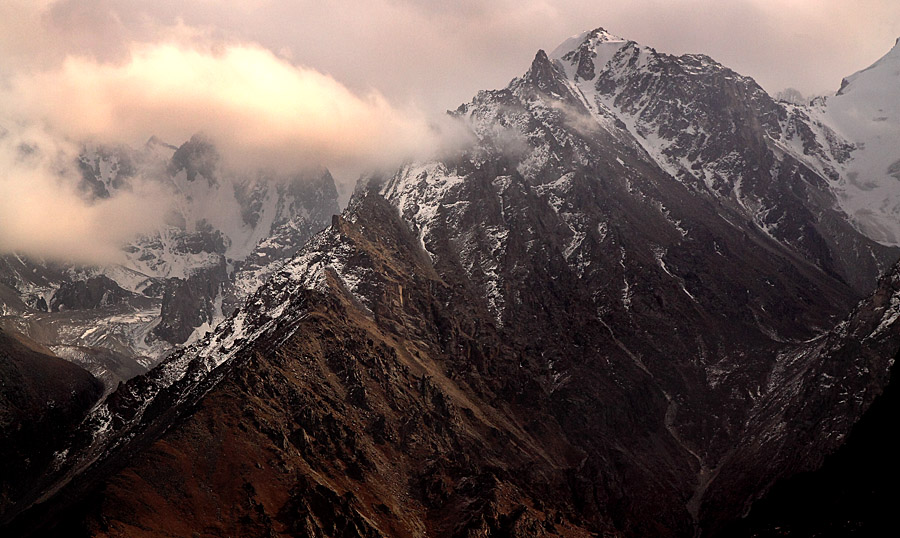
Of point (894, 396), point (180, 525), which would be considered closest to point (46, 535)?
point (180, 525)

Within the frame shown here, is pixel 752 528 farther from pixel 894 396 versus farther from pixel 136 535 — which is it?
pixel 136 535

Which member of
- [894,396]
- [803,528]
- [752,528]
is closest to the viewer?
[803,528]

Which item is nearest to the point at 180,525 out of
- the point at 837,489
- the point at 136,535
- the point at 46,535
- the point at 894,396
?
the point at 136,535

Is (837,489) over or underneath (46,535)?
underneath

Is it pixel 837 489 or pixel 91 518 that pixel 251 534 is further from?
pixel 837 489

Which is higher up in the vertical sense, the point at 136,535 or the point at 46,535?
the point at 46,535

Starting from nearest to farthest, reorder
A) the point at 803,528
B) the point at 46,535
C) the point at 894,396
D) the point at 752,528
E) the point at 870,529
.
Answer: the point at 870,529 < the point at 803,528 < the point at 894,396 < the point at 752,528 < the point at 46,535

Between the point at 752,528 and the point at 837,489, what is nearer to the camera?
the point at 837,489

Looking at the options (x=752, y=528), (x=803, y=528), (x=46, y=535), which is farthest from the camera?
(x=46, y=535)

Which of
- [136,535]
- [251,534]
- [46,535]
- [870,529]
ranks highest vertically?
[46,535]
